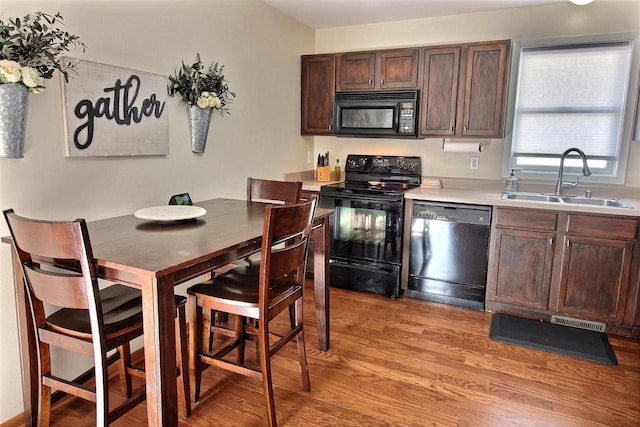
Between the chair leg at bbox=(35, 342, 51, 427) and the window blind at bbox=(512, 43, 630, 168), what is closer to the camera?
the chair leg at bbox=(35, 342, 51, 427)

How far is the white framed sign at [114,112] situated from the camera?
6.48 feet

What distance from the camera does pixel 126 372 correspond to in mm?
1963

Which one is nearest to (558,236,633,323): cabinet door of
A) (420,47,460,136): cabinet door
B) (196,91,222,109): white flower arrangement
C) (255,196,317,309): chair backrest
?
(420,47,460,136): cabinet door

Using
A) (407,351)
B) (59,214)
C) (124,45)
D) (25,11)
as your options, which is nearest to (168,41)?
(124,45)

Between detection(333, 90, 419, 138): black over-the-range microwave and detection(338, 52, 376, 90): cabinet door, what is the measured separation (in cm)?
9

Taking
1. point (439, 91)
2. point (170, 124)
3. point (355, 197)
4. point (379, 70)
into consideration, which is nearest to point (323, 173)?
point (355, 197)

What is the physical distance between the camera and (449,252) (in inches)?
129

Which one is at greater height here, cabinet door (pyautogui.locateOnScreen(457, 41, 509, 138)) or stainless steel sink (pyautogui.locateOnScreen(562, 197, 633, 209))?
cabinet door (pyautogui.locateOnScreen(457, 41, 509, 138))

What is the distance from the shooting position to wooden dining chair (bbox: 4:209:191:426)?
4.49ft

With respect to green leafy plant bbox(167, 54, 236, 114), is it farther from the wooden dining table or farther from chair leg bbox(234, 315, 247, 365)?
chair leg bbox(234, 315, 247, 365)

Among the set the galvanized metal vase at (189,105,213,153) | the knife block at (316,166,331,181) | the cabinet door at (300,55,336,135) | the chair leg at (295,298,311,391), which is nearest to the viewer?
the chair leg at (295,298,311,391)

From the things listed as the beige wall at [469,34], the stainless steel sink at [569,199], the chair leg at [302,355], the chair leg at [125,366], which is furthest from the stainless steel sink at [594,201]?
the chair leg at [125,366]

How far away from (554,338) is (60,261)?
2852 millimetres

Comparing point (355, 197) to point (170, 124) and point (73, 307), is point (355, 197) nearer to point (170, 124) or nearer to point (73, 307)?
point (170, 124)
